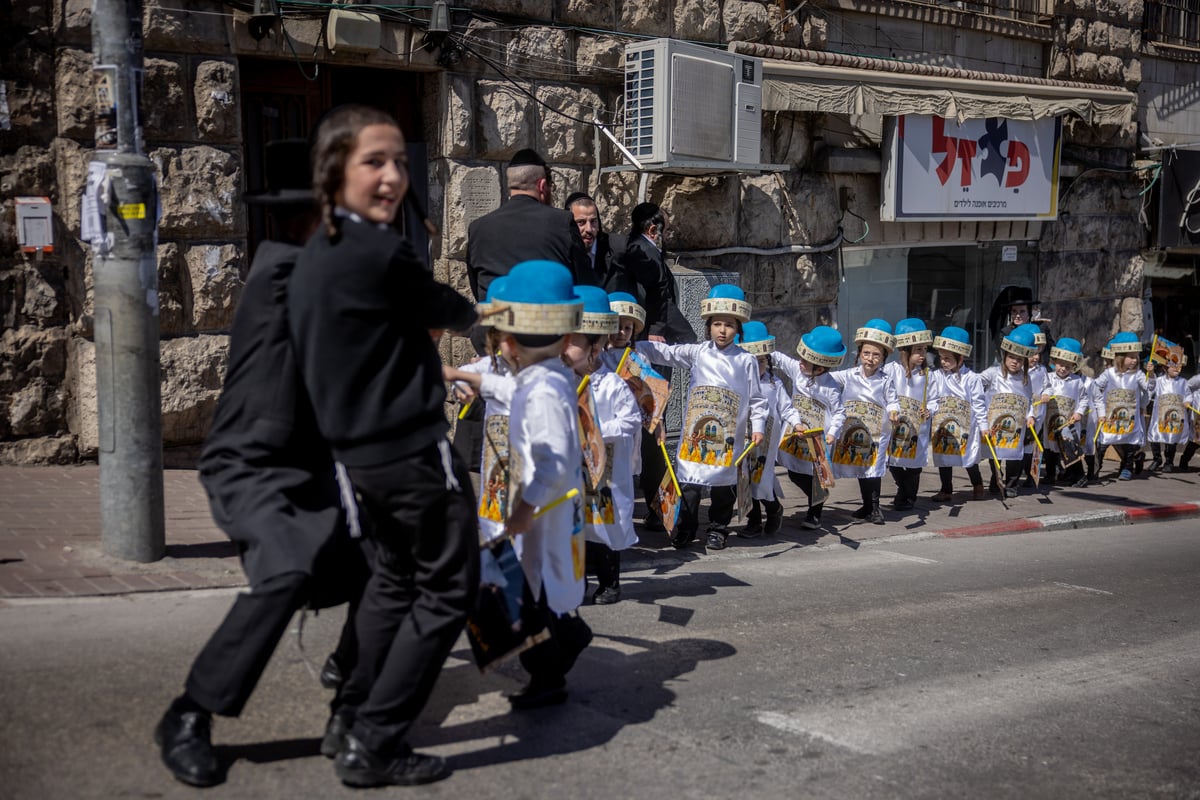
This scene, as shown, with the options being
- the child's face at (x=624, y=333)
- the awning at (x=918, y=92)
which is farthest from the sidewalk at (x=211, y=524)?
the awning at (x=918, y=92)

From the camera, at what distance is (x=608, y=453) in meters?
6.62

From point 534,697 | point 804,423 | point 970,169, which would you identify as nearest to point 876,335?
point 804,423

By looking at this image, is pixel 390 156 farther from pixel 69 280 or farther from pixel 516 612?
pixel 69 280

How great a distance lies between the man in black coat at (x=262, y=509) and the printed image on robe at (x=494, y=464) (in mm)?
1067

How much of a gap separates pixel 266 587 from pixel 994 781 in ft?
8.44

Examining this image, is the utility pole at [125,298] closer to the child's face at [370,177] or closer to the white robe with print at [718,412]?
the child's face at [370,177]

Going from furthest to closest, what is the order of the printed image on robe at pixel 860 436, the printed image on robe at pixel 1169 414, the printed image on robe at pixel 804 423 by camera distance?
the printed image on robe at pixel 1169 414
the printed image on robe at pixel 860 436
the printed image on robe at pixel 804 423

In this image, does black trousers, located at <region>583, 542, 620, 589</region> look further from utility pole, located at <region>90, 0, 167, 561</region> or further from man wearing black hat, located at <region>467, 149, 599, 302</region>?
utility pole, located at <region>90, 0, 167, 561</region>

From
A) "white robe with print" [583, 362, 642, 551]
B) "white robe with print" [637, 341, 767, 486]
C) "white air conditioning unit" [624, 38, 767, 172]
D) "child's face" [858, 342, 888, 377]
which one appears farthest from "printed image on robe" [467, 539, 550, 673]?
"white air conditioning unit" [624, 38, 767, 172]

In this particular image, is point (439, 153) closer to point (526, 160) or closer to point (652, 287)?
point (652, 287)

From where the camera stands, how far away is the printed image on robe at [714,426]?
8.25m

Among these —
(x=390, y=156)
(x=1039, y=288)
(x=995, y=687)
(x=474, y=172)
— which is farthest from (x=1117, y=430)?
(x=390, y=156)

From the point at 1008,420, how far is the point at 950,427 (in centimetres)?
81

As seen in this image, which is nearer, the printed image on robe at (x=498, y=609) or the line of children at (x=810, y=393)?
the printed image on robe at (x=498, y=609)
